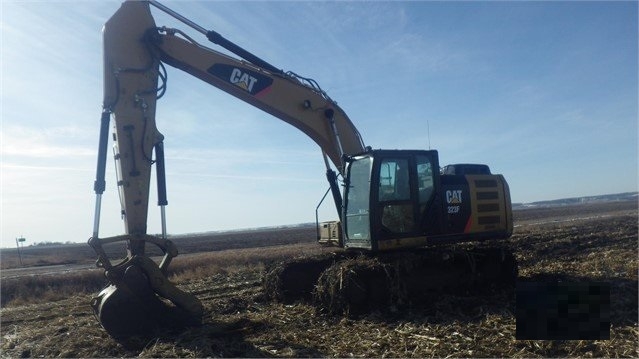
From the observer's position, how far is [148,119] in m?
9.12

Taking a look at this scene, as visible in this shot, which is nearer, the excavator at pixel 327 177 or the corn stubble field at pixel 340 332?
the corn stubble field at pixel 340 332

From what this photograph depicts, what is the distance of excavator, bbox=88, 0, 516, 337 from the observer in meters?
8.37

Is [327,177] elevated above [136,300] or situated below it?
above

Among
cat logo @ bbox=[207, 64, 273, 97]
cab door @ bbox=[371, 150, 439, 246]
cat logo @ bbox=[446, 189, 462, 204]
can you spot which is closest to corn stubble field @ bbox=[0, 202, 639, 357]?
cab door @ bbox=[371, 150, 439, 246]

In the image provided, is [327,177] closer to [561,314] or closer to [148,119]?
[148,119]

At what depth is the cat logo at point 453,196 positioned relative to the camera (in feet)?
33.8

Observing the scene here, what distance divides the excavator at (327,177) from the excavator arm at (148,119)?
0.02 meters

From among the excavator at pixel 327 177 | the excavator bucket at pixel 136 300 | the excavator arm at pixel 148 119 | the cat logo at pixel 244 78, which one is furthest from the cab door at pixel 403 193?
the excavator bucket at pixel 136 300

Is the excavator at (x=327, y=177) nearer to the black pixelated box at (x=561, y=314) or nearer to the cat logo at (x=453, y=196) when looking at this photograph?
the cat logo at (x=453, y=196)

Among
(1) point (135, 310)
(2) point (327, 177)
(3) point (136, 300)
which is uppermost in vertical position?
(2) point (327, 177)

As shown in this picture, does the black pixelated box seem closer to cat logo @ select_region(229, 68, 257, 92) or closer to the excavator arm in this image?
the excavator arm

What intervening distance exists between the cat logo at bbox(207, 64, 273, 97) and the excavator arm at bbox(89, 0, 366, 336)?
0.06 feet

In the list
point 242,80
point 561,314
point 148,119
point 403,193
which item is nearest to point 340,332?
point 403,193

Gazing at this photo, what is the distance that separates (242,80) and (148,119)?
212cm
